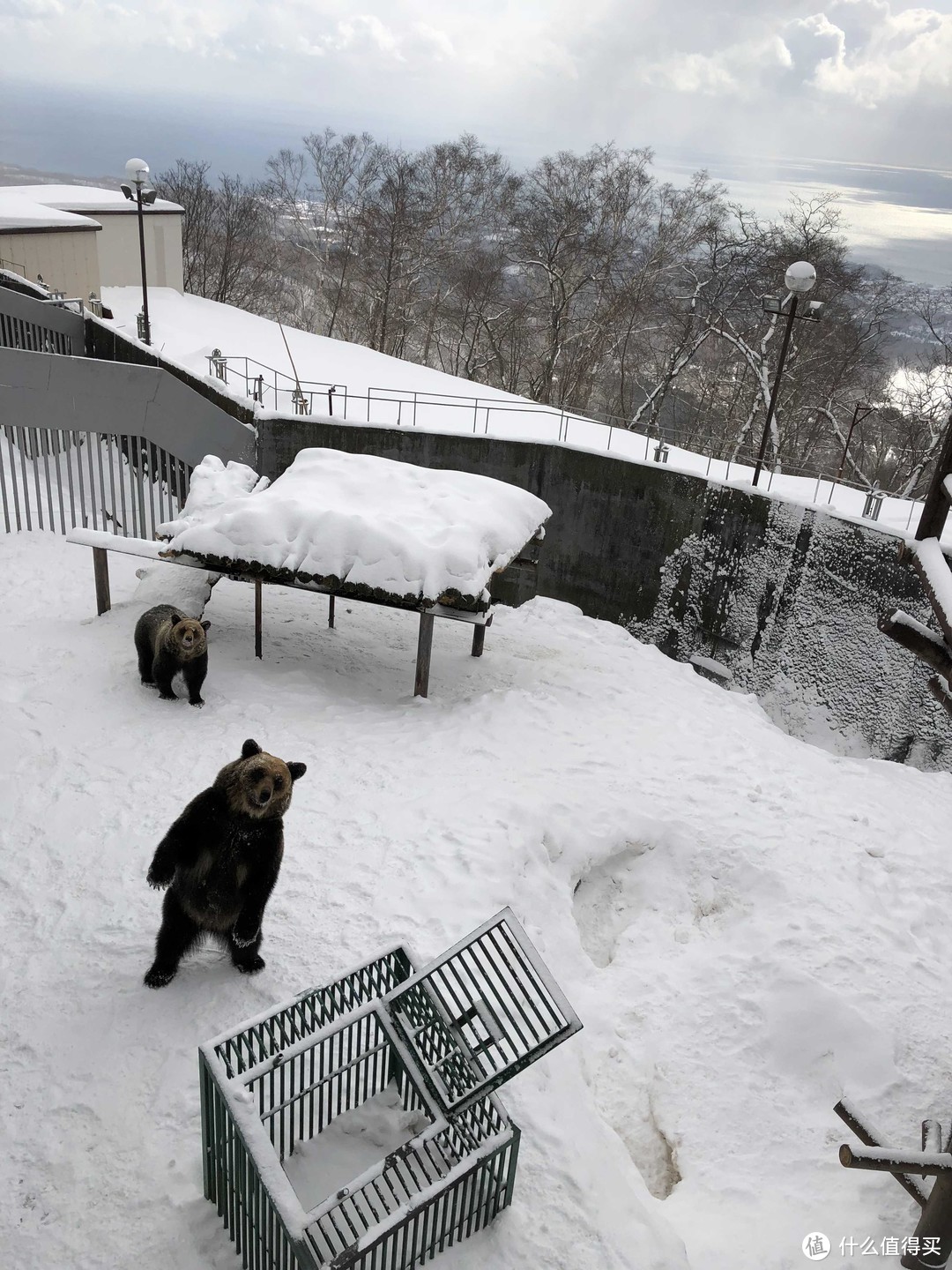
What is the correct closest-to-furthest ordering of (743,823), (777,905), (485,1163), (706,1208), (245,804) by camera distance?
(485,1163) < (245,804) < (706,1208) < (777,905) < (743,823)

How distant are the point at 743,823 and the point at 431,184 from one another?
3162cm

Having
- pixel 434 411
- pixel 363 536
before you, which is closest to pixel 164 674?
pixel 363 536

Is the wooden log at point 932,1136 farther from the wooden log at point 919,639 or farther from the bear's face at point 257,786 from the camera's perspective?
the bear's face at point 257,786

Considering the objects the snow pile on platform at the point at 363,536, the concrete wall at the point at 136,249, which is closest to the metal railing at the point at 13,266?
the concrete wall at the point at 136,249

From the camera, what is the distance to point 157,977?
16.5ft

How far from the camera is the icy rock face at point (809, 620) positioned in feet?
37.6

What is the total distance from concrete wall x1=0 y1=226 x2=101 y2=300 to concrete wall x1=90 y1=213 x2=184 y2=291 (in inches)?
114

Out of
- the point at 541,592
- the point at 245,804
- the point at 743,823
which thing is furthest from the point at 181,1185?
the point at 541,592

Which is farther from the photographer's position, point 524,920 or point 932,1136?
point 524,920

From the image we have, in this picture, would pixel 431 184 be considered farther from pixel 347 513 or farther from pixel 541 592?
pixel 347 513

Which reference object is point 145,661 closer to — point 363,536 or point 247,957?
point 363,536

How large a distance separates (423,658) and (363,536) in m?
1.54

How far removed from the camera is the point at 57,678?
8602 millimetres

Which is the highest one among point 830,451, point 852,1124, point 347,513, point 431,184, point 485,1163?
point 431,184
